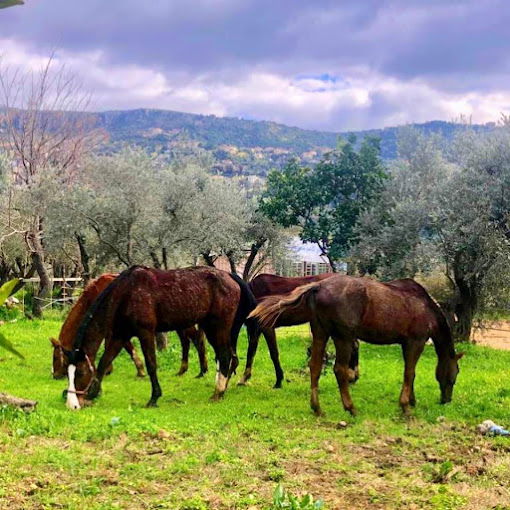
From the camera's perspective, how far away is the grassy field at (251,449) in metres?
5.54

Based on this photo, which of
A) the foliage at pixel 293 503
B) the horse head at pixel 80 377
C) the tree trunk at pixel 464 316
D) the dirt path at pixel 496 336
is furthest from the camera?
the dirt path at pixel 496 336

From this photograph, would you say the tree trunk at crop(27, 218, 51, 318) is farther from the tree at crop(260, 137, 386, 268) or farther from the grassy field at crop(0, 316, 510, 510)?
the grassy field at crop(0, 316, 510, 510)

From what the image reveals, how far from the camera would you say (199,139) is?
563ft

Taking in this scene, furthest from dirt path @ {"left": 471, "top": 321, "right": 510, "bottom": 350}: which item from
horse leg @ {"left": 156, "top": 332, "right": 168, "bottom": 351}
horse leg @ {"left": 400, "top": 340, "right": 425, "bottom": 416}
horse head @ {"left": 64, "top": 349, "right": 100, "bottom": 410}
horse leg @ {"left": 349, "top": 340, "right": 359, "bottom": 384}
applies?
horse head @ {"left": 64, "top": 349, "right": 100, "bottom": 410}

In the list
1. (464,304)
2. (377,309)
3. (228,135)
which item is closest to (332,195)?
(464,304)

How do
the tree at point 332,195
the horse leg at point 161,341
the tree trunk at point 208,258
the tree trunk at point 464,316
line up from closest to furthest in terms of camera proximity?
the horse leg at point 161,341
the tree trunk at point 464,316
the tree at point 332,195
the tree trunk at point 208,258

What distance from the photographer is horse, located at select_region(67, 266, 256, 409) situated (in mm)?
9727

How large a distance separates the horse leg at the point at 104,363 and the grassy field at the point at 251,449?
8.4 inches

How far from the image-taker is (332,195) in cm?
2061

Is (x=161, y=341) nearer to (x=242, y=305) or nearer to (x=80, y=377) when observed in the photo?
(x=242, y=305)

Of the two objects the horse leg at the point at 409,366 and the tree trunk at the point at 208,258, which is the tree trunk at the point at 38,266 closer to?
the tree trunk at the point at 208,258

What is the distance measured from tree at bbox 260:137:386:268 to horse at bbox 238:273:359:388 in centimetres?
717

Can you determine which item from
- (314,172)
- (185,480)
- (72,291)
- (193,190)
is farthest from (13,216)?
(185,480)

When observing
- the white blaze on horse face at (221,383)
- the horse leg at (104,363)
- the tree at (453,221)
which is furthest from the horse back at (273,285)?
the tree at (453,221)
